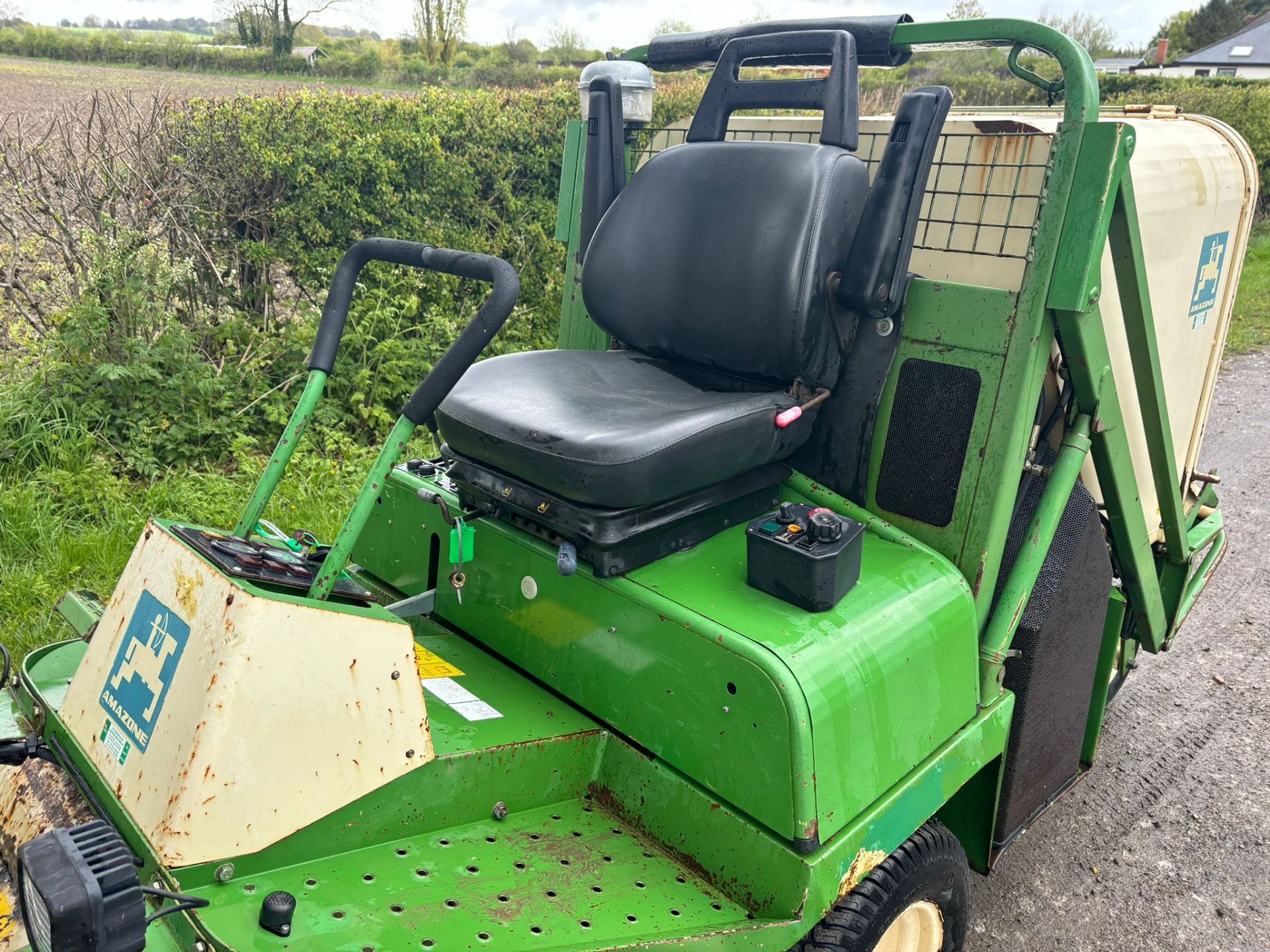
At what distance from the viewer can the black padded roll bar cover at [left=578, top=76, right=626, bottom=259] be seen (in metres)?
2.63

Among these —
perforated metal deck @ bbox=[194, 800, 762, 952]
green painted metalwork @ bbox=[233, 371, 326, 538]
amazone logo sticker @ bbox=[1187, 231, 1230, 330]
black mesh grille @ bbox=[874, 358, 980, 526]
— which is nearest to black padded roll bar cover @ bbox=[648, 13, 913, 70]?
black mesh grille @ bbox=[874, 358, 980, 526]

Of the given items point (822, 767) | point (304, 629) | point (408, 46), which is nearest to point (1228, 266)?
point (822, 767)

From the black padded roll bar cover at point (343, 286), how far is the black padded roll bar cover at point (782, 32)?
3.23 ft

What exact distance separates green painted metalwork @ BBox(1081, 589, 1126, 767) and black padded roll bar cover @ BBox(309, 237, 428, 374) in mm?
1922

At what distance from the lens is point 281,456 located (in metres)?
1.87

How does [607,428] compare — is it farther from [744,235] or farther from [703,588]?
[744,235]

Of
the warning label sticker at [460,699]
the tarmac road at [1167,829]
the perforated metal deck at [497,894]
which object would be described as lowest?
the tarmac road at [1167,829]

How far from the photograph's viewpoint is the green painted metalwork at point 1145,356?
82.3 inches

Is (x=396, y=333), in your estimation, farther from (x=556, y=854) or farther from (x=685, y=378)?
(x=556, y=854)

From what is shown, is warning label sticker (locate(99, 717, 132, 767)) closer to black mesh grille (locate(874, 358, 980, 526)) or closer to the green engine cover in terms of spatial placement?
the green engine cover

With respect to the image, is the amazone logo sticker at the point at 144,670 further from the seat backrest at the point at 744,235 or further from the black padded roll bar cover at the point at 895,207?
the black padded roll bar cover at the point at 895,207

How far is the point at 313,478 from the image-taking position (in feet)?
13.5

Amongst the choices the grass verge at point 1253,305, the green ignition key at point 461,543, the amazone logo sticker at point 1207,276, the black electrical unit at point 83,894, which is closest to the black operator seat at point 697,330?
the green ignition key at point 461,543

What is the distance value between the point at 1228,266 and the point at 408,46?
2427 cm
